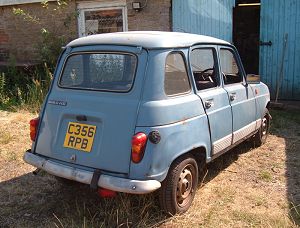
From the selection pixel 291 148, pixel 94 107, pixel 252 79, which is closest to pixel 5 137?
pixel 94 107

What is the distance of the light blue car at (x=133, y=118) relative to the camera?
3.56 metres

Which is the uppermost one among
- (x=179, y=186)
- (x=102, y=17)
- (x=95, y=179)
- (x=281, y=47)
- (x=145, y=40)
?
(x=102, y=17)

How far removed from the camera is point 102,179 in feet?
11.7

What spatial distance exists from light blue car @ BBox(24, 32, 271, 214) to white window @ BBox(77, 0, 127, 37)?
647 cm

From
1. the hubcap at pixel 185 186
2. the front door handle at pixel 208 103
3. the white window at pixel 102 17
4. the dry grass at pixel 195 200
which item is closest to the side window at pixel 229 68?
the front door handle at pixel 208 103

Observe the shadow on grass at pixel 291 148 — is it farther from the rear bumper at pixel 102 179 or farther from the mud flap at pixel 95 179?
the mud flap at pixel 95 179

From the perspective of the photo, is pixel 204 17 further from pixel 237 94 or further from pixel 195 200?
pixel 195 200

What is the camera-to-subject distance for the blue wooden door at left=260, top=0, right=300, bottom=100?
898cm

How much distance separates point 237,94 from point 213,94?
66 cm

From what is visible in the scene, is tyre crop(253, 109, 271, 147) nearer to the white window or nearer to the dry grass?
the dry grass

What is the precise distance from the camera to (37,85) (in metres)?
8.84

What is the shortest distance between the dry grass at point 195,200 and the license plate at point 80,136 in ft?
2.31

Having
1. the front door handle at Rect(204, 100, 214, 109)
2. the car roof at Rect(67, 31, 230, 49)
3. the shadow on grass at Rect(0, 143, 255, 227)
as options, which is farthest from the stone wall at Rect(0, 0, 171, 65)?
the shadow on grass at Rect(0, 143, 255, 227)

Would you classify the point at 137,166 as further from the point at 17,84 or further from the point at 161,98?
the point at 17,84
